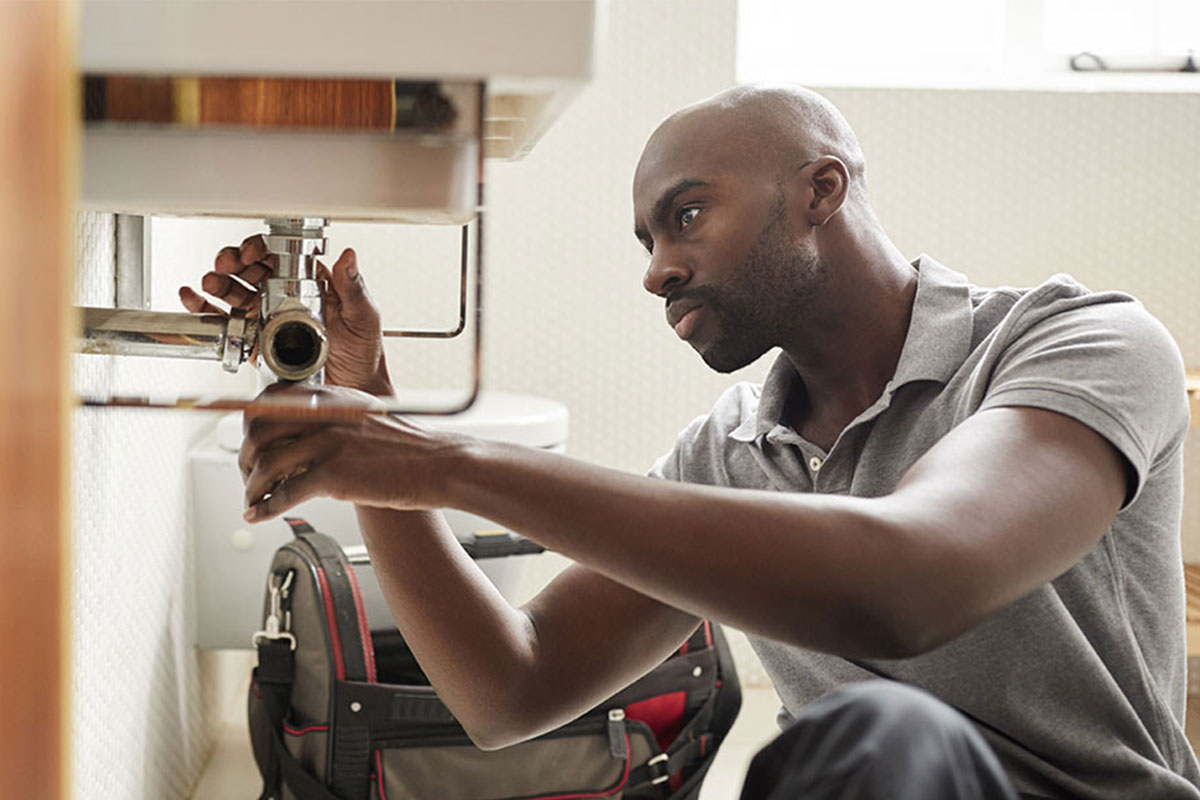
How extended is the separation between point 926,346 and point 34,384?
689 mm

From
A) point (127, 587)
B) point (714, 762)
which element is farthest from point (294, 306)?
point (714, 762)

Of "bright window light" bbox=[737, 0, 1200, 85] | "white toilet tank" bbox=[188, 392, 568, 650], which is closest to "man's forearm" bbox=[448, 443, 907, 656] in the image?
"white toilet tank" bbox=[188, 392, 568, 650]

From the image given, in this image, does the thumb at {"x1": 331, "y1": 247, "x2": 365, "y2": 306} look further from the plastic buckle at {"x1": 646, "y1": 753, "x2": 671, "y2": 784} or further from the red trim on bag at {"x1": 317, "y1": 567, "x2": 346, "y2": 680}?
the plastic buckle at {"x1": 646, "y1": 753, "x2": 671, "y2": 784}

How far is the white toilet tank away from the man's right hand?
917mm

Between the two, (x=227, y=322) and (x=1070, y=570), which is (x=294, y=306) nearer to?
(x=227, y=322)

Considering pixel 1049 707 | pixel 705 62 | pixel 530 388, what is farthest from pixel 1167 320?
pixel 1049 707

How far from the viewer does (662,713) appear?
1.59 m

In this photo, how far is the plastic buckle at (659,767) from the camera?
156cm

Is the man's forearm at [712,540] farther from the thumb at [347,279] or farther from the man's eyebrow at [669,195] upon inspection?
the man's eyebrow at [669,195]

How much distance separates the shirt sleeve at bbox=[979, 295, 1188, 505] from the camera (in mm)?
825

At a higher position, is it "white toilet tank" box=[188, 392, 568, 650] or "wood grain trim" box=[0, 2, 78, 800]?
"wood grain trim" box=[0, 2, 78, 800]

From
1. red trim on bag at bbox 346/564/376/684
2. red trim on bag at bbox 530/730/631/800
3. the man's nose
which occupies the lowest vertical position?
red trim on bag at bbox 530/730/631/800

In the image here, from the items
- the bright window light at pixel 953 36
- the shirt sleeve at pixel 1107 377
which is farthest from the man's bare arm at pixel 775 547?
the bright window light at pixel 953 36

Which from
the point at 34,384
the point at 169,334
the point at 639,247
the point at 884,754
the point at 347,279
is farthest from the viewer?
the point at 639,247
